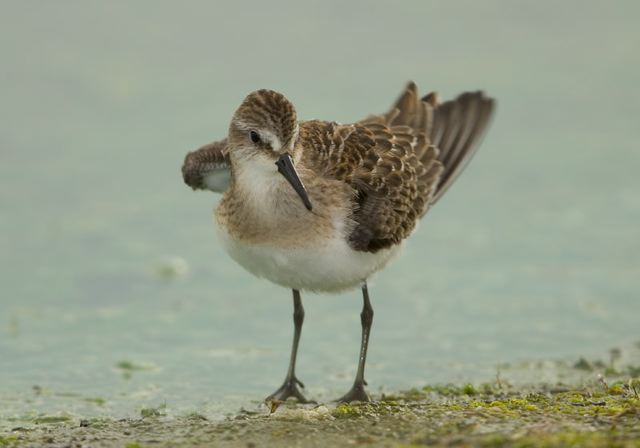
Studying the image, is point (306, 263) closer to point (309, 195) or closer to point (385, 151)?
point (309, 195)

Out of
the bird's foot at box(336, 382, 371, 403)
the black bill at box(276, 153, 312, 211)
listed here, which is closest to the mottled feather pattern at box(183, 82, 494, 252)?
the black bill at box(276, 153, 312, 211)

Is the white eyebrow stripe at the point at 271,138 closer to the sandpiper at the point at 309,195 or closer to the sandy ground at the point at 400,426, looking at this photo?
the sandpiper at the point at 309,195

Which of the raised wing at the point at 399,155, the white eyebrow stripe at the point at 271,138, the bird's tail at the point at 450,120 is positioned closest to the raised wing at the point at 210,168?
the raised wing at the point at 399,155

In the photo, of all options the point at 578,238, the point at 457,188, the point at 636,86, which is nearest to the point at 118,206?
→ the point at 457,188

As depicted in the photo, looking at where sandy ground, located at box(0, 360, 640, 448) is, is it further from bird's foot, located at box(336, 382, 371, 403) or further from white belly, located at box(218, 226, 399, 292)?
white belly, located at box(218, 226, 399, 292)

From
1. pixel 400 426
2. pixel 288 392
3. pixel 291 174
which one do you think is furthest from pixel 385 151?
pixel 400 426

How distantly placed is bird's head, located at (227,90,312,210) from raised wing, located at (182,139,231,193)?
76cm

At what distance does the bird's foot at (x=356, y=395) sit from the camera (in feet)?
29.7

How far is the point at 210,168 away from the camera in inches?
366

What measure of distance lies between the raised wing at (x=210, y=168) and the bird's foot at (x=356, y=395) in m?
1.85

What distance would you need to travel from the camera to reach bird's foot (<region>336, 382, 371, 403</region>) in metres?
9.05

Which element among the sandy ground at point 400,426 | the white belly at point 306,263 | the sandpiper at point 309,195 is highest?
the sandpiper at point 309,195

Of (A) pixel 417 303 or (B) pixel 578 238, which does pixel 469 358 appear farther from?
(B) pixel 578 238

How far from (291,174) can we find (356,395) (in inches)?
75.4
